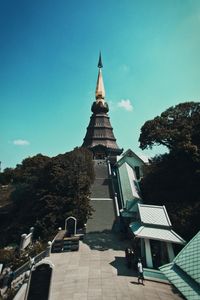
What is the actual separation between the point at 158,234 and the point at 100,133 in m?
37.9

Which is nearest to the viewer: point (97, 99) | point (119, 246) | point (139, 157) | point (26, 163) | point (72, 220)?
point (119, 246)

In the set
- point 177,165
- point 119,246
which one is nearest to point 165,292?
point 119,246

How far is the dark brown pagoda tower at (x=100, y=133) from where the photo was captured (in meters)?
46.4

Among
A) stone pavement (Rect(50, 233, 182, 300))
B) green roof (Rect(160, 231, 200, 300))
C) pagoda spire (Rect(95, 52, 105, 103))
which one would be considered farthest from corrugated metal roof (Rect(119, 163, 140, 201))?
pagoda spire (Rect(95, 52, 105, 103))

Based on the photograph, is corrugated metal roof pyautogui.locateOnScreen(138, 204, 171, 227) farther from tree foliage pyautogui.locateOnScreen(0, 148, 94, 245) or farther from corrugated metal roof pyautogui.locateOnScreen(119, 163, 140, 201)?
corrugated metal roof pyautogui.locateOnScreen(119, 163, 140, 201)

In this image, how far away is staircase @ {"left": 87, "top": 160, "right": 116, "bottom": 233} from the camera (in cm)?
2055

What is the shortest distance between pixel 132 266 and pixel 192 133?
13.6 m

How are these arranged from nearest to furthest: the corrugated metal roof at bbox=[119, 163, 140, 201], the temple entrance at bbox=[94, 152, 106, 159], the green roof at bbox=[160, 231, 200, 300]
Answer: the green roof at bbox=[160, 231, 200, 300]
the corrugated metal roof at bbox=[119, 163, 140, 201]
the temple entrance at bbox=[94, 152, 106, 159]

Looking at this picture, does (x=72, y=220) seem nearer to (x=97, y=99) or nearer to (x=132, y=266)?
(x=132, y=266)

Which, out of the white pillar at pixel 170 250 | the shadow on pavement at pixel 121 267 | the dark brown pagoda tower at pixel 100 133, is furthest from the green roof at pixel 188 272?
the dark brown pagoda tower at pixel 100 133

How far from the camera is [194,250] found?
7.29 meters

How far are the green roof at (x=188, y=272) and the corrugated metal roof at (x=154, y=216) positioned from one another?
602 cm

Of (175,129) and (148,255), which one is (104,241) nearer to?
(148,255)

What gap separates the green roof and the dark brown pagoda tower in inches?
1372
